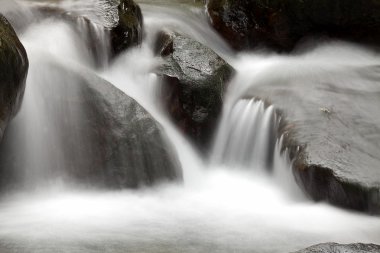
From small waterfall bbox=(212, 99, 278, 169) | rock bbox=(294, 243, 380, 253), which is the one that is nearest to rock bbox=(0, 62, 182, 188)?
small waterfall bbox=(212, 99, 278, 169)

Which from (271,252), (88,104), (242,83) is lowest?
(271,252)

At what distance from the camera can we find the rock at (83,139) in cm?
609

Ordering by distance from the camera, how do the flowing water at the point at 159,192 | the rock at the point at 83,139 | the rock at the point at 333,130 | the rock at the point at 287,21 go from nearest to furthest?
1. the flowing water at the point at 159,192
2. the rock at the point at 333,130
3. the rock at the point at 83,139
4. the rock at the point at 287,21

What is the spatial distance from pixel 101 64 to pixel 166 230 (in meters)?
3.87

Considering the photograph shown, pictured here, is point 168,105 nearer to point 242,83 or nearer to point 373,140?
point 242,83

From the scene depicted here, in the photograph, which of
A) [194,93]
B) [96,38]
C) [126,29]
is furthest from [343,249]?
[126,29]

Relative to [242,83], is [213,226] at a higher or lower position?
lower

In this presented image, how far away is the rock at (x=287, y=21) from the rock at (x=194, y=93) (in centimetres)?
268

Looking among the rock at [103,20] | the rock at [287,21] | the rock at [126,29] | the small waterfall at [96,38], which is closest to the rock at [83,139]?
the small waterfall at [96,38]

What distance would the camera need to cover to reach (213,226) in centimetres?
521

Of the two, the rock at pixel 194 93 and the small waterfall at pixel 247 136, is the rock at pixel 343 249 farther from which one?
the rock at pixel 194 93

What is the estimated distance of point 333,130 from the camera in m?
6.70

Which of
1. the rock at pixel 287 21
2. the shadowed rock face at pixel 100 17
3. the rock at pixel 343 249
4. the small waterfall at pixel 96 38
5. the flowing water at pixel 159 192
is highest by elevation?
the rock at pixel 287 21

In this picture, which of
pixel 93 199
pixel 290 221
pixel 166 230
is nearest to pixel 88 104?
pixel 93 199
